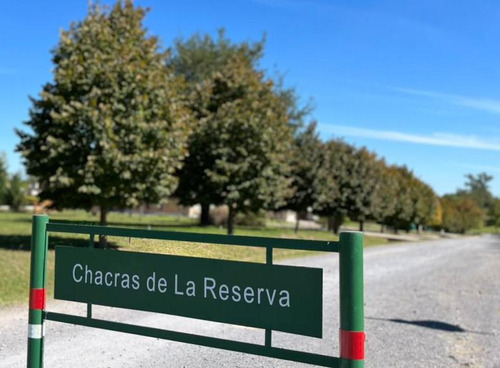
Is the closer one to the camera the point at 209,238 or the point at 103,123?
the point at 209,238

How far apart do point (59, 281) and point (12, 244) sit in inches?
480

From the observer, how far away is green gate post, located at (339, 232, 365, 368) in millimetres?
3070

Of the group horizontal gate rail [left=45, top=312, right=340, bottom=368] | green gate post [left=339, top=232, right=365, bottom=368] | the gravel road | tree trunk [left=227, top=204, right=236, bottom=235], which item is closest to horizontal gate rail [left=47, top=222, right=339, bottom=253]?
green gate post [left=339, top=232, right=365, bottom=368]

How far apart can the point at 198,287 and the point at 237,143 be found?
17.8 meters

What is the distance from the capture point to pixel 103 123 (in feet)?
45.5

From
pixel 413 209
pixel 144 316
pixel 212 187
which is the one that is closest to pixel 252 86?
pixel 212 187

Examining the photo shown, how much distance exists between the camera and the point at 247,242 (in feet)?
11.2

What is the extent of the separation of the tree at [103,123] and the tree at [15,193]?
44.5 metres

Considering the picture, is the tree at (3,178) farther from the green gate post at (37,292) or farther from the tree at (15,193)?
the green gate post at (37,292)

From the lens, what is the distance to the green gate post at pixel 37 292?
397cm

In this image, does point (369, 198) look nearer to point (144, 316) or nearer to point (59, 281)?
point (144, 316)

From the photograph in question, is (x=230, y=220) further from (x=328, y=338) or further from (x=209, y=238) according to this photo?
(x=209, y=238)

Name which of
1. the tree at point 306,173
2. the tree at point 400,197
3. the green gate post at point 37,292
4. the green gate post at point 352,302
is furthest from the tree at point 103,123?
the tree at point 400,197

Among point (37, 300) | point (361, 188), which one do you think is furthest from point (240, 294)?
point (361, 188)
